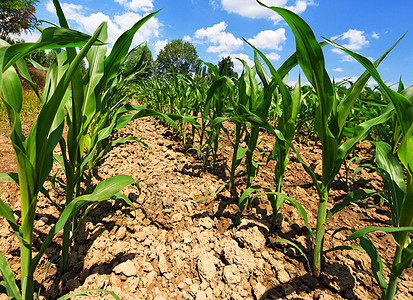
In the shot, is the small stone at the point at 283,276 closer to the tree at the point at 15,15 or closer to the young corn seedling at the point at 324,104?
the young corn seedling at the point at 324,104

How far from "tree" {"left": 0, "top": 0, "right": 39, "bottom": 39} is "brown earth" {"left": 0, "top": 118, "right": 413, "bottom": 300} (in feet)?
61.0

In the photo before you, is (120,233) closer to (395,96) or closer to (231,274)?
(231,274)

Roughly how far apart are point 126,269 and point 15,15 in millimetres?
20572

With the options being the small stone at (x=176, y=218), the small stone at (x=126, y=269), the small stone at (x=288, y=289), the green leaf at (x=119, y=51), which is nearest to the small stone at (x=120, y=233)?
the small stone at (x=126, y=269)

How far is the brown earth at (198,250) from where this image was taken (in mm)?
940

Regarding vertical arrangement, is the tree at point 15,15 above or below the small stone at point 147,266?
above

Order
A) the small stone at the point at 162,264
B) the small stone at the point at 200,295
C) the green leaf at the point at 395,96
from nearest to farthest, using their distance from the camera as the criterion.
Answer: the green leaf at the point at 395,96
the small stone at the point at 200,295
the small stone at the point at 162,264

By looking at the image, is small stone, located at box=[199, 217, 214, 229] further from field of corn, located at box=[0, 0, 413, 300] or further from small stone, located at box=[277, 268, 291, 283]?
small stone, located at box=[277, 268, 291, 283]

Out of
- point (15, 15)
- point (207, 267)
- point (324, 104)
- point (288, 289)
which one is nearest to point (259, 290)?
point (288, 289)

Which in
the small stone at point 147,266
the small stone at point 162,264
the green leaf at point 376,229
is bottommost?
the small stone at point 147,266

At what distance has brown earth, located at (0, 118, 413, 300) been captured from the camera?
3.09ft

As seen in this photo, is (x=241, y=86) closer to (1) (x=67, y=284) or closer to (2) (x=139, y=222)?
(2) (x=139, y=222)

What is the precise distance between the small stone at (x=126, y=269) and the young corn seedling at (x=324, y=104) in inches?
33.8

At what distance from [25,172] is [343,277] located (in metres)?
1.33
